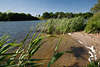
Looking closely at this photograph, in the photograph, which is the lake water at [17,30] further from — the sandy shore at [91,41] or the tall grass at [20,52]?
the sandy shore at [91,41]

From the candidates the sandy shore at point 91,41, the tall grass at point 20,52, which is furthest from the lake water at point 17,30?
the sandy shore at point 91,41

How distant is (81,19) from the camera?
641 centimetres

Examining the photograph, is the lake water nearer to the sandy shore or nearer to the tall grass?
the tall grass

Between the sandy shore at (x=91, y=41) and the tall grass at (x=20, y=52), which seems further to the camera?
the sandy shore at (x=91, y=41)

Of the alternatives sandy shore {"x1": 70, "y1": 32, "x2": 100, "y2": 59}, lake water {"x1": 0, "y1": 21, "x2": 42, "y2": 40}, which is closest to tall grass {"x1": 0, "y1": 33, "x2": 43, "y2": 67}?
lake water {"x1": 0, "y1": 21, "x2": 42, "y2": 40}

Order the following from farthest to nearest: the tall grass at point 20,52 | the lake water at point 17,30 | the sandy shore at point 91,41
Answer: the sandy shore at point 91,41, the lake water at point 17,30, the tall grass at point 20,52

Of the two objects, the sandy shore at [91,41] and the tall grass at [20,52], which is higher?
the tall grass at [20,52]

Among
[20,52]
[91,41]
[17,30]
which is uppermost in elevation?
[20,52]

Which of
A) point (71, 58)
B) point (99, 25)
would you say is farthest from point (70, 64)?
point (99, 25)

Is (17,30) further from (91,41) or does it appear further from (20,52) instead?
(20,52)

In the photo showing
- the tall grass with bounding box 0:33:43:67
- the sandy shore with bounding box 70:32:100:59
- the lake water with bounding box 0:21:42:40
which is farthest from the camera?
the sandy shore with bounding box 70:32:100:59

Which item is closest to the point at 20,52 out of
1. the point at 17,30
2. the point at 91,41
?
the point at 91,41

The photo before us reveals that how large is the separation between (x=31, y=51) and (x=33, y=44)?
0.07 meters

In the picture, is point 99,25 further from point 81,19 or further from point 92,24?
point 81,19
